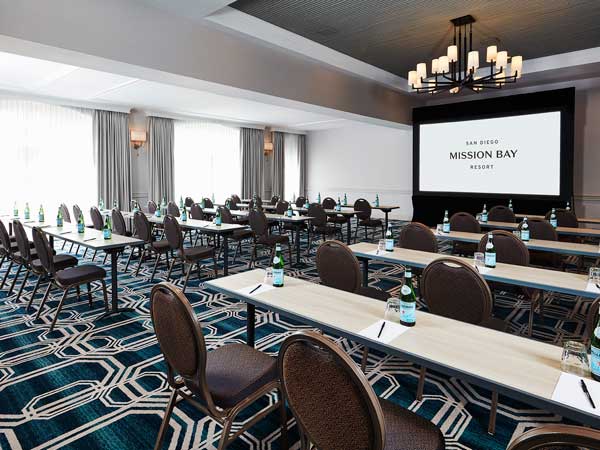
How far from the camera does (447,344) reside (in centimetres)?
173

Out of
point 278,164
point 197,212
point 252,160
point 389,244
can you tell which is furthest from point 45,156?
point 389,244

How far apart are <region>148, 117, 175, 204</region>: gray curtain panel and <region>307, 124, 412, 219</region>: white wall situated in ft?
18.2

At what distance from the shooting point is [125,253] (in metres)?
7.16

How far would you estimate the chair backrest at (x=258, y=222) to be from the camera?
619 cm

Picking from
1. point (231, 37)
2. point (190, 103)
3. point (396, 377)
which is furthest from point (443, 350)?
point (190, 103)

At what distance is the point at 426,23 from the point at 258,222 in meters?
3.56

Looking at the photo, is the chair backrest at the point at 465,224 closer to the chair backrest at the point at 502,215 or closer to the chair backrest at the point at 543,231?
the chair backrest at the point at 543,231

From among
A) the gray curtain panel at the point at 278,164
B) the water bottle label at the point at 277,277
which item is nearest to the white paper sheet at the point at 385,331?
the water bottle label at the point at 277,277

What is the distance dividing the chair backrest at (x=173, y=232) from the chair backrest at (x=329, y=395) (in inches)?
151

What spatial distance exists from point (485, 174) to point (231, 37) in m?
5.95

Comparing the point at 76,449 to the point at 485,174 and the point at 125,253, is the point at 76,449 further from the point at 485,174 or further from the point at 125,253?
the point at 485,174

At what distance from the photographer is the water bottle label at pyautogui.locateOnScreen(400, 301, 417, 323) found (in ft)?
6.36

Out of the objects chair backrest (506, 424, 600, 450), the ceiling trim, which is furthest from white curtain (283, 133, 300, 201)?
chair backrest (506, 424, 600, 450)

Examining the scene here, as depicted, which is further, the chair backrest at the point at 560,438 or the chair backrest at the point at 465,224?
the chair backrest at the point at 465,224
